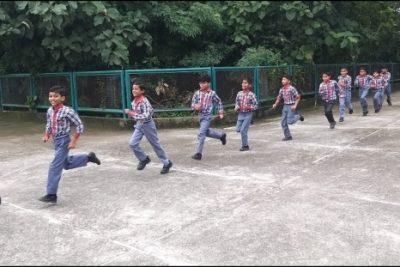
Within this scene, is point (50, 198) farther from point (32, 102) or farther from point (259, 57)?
point (259, 57)

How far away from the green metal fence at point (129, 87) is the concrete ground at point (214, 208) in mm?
3082

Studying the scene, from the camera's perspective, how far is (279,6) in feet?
49.6

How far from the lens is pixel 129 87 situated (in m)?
11.9

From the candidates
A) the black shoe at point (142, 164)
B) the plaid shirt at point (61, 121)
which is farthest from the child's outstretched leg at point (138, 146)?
the plaid shirt at point (61, 121)

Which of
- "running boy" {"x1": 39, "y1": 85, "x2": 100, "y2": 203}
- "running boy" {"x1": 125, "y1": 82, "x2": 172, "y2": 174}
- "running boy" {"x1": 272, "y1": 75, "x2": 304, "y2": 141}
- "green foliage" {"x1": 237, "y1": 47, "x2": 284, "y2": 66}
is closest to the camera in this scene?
"running boy" {"x1": 39, "y1": 85, "x2": 100, "y2": 203}

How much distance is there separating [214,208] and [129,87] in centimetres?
696

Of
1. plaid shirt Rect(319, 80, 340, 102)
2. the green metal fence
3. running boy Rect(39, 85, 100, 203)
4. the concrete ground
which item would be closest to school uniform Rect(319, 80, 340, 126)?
plaid shirt Rect(319, 80, 340, 102)

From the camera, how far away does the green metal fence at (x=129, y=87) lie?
12.1 m

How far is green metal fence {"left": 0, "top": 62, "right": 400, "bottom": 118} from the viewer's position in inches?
477

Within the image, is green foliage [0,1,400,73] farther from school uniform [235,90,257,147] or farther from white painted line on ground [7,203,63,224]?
white painted line on ground [7,203,63,224]

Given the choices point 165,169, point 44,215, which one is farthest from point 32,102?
point 44,215

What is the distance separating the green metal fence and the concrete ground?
3082 mm

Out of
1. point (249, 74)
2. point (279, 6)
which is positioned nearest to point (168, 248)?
point (249, 74)

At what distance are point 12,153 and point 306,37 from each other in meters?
9.77
